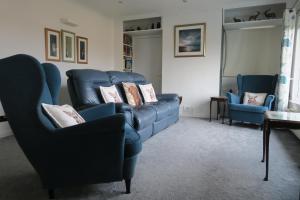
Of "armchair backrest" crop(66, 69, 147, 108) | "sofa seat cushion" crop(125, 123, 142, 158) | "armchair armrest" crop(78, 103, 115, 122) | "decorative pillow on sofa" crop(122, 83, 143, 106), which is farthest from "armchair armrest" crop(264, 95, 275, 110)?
"sofa seat cushion" crop(125, 123, 142, 158)

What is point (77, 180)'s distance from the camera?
1589mm

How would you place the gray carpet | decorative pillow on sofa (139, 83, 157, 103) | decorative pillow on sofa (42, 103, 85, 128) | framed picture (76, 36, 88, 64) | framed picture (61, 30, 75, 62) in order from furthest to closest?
framed picture (76, 36, 88, 64) < framed picture (61, 30, 75, 62) < decorative pillow on sofa (139, 83, 157, 103) < the gray carpet < decorative pillow on sofa (42, 103, 85, 128)

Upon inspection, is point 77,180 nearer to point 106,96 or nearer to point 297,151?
point 106,96

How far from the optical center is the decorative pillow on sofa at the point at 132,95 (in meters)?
3.63

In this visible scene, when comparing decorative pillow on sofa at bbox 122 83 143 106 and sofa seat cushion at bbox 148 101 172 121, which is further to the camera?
decorative pillow on sofa at bbox 122 83 143 106

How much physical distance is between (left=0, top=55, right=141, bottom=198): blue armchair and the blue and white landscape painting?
3.88 meters

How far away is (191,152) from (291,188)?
110cm

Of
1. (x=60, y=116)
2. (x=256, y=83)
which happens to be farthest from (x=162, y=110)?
(x=256, y=83)

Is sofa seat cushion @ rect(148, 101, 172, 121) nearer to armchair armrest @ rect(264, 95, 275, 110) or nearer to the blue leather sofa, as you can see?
the blue leather sofa

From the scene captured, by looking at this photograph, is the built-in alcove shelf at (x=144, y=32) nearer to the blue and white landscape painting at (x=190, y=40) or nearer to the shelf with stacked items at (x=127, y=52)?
the shelf with stacked items at (x=127, y=52)

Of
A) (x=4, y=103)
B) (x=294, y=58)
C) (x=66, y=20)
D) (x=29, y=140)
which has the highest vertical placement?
(x=66, y=20)

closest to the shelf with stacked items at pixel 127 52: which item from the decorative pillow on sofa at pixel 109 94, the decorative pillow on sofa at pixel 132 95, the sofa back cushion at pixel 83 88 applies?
the decorative pillow on sofa at pixel 132 95

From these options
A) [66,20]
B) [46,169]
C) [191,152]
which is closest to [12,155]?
[46,169]

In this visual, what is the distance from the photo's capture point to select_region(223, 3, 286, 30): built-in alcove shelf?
4504mm
